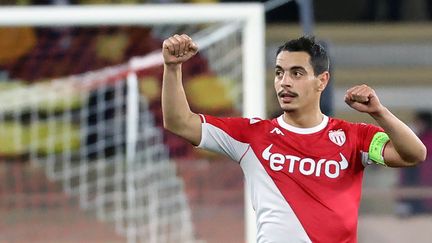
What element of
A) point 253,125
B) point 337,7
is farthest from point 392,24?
point 253,125

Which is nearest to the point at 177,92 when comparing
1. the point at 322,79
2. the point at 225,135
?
the point at 225,135

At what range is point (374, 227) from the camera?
862cm

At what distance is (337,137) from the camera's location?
3.91 m

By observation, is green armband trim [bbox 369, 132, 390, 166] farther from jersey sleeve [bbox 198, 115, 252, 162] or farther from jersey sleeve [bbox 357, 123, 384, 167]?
jersey sleeve [bbox 198, 115, 252, 162]

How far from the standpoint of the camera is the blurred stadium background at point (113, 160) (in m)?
7.98

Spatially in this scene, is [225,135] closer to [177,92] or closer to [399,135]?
[177,92]

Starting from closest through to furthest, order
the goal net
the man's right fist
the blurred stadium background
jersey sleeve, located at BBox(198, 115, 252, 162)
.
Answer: the man's right fist, jersey sleeve, located at BBox(198, 115, 252, 162), the goal net, the blurred stadium background

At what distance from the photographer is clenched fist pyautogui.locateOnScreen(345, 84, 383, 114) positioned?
12.2 ft

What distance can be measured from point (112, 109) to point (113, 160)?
1.16 ft

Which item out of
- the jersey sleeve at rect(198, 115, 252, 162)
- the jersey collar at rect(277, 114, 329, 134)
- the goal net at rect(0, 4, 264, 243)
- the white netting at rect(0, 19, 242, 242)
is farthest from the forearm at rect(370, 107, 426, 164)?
the white netting at rect(0, 19, 242, 242)

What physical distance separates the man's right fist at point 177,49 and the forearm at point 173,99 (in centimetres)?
3

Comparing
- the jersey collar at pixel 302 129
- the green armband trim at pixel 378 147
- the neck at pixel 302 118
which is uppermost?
the neck at pixel 302 118

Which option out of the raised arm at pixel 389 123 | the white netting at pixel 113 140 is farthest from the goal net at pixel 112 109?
the raised arm at pixel 389 123

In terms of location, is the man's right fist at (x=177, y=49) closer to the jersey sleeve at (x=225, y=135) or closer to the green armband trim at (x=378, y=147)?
the jersey sleeve at (x=225, y=135)
